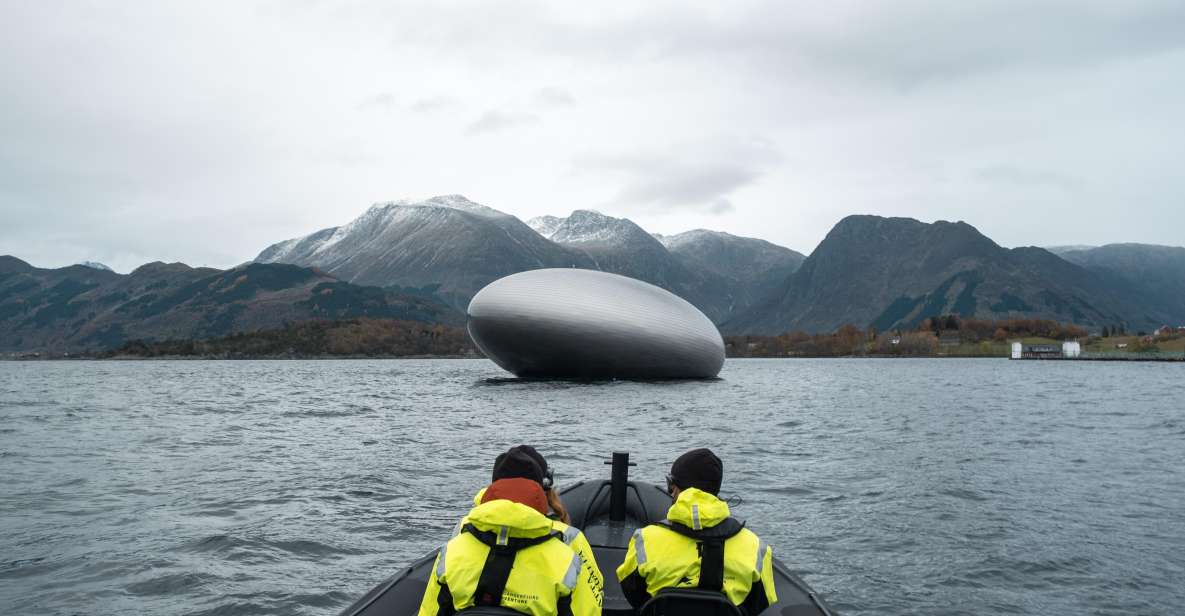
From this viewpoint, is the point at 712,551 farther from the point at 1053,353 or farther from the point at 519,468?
the point at 1053,353

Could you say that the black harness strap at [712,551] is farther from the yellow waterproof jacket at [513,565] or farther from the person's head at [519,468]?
the person's head at [519,468]

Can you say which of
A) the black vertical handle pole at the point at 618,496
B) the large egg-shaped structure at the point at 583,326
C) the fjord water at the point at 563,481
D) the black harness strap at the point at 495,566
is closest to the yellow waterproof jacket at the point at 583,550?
the black harness strap at the point at 495,566

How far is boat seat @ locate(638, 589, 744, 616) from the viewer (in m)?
5.68

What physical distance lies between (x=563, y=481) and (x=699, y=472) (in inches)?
516

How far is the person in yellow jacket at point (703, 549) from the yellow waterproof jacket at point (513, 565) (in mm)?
798

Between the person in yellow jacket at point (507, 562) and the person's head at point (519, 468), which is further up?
the person's head at point (519, 468)

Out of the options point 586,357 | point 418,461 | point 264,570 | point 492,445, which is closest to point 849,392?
point 586,357

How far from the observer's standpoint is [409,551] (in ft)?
42.3

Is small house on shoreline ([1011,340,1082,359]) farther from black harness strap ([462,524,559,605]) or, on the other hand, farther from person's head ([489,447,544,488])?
black harness strap ([462,524,559,605])

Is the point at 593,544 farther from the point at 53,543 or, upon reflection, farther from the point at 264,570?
the point at 53,543

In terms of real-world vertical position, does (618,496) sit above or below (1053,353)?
below

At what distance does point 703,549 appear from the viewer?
573 cm

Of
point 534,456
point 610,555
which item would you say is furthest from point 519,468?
point 610,555

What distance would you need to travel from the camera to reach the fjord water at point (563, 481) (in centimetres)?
1127
